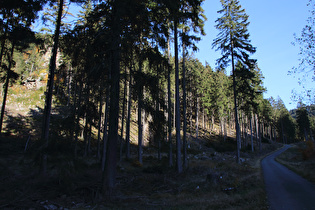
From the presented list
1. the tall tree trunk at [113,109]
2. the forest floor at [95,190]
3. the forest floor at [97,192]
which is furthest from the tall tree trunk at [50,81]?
the tall tree trunk at [113,109]

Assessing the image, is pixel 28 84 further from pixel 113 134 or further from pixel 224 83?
pixel 224 83

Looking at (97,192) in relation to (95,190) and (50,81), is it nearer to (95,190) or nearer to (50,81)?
(95,190)

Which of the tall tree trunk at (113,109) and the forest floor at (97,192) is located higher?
the tall tree trunk at (113,109)

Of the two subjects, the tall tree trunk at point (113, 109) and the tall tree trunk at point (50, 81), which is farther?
the tall tree trunk at point (50, 81)

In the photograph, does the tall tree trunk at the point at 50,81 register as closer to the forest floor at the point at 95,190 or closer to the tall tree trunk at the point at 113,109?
the forest floor at the point at 95,190

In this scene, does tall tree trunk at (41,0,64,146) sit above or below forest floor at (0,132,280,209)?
above

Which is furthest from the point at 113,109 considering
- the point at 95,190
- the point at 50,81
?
the point at 50,81

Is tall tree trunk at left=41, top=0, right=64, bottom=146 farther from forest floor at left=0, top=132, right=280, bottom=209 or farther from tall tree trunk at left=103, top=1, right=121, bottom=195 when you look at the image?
tall tree trunk at left=103, top=1, right=121, bottom=195

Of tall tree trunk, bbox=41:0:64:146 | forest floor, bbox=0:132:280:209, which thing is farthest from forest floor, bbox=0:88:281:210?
tall tree trunk, bbox=41:0:64:146

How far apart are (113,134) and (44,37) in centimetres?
906

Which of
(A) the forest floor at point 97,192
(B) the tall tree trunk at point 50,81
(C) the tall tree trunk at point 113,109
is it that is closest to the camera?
(A) the forest floor at point 97,192

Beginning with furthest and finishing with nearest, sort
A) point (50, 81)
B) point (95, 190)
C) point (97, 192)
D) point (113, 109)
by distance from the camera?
point (50, 81), point (113, 109), point (95, 190), point (97, 192)

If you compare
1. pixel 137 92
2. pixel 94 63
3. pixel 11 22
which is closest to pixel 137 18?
pixel 94 63

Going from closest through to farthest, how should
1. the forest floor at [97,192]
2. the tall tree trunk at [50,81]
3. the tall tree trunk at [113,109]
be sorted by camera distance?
the forest floor at [97,192]
the tall tree trunk at [113,109]
the tall tree trunk at [50,81]
